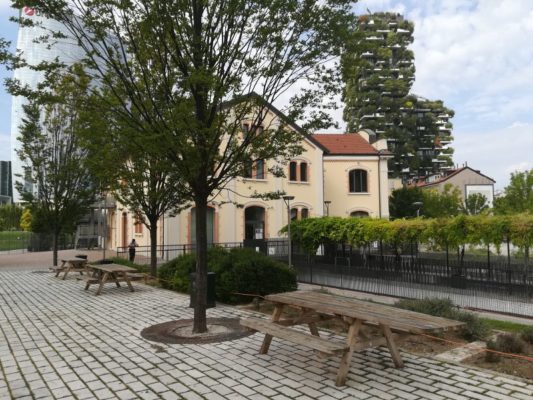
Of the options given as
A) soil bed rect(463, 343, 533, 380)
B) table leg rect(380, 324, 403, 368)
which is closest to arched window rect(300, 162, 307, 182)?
soil bed rect(463, 343, 533, 380)

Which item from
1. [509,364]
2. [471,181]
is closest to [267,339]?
[509,364]

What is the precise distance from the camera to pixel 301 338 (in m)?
5.25

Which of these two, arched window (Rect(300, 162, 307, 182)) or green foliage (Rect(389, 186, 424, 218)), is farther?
green foliage (Rect(389, 186, 424, 218))

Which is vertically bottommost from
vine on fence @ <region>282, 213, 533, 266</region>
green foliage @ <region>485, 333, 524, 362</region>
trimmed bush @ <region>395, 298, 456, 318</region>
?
green foliage @ <region>485, 333, 524, 362</region>

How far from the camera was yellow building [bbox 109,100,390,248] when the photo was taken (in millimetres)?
27500

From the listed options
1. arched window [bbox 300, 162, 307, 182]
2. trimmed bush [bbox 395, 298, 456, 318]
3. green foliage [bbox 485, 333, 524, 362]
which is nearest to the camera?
green foliage [bbox 485, 333, 524, 362]

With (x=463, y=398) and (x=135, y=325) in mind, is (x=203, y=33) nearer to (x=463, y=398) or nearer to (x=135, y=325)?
(x=135, y=325)

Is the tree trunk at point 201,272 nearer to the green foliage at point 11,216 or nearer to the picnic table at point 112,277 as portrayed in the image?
the picnic table at point 112,277

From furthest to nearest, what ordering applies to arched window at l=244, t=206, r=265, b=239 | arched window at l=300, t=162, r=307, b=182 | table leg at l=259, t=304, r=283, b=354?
arched window at l=300, t=162, r=307, b=182, arched window at l=244, t=206, r=265, b=239, table leg at l=259, t=304, r=283, b=354

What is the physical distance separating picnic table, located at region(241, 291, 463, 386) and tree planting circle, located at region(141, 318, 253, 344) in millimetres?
1235

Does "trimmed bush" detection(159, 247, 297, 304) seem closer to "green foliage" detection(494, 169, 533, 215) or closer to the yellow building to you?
the yellow building

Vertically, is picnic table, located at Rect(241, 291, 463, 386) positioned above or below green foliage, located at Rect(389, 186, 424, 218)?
below

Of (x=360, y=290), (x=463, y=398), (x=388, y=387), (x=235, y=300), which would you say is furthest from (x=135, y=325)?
(x=360, y=290)

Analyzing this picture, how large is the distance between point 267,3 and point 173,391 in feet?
19.0
